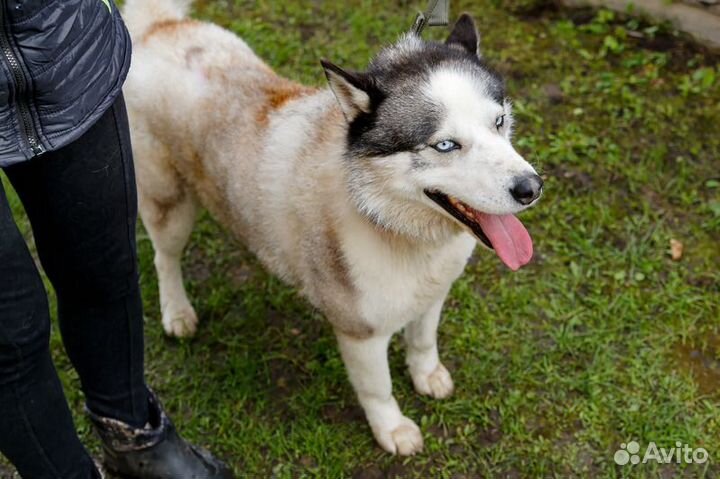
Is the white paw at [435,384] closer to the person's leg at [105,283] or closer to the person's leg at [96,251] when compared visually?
the person's leg at [105,283]

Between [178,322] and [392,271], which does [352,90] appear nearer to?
[392,271]

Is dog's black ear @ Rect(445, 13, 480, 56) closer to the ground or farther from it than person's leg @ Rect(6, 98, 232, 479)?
farther from it

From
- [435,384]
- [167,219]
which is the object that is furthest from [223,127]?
[435,384]

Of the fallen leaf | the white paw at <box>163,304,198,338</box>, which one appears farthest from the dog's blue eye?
the fallen leaf

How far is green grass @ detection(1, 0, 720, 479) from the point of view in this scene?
9.29ft

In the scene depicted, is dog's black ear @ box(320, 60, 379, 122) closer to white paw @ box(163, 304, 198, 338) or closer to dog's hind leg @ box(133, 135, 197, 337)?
dog's hind leg @ box(133, 135, 197, 337)

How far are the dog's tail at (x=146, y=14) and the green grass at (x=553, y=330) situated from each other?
1115 mm

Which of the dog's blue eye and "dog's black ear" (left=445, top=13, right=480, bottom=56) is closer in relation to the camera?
the dog's blue eye

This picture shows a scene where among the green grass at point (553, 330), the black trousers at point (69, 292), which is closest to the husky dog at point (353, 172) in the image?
the green grass at point (553, 330)

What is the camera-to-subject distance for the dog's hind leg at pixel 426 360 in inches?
109

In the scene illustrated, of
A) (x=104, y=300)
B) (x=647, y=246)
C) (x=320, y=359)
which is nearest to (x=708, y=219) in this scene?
(x=647, y=246)

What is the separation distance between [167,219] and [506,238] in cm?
135

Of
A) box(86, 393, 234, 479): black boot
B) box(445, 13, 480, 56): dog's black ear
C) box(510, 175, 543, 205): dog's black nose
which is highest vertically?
box(445, 13, 480, 56): dog's black ear

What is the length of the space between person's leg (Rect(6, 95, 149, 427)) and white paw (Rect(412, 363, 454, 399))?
40.2 inches
